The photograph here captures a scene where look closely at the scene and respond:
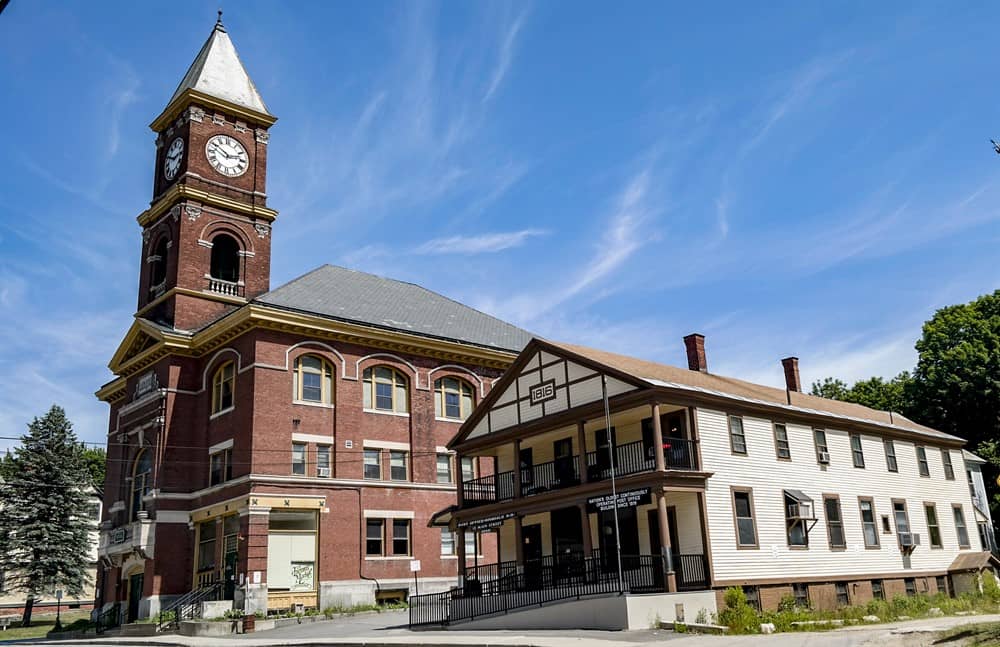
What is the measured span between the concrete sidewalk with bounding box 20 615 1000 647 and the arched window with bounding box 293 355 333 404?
12.5m

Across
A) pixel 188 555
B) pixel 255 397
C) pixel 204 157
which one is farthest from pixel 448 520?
pixel 204 157

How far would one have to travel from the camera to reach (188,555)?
39438 mm

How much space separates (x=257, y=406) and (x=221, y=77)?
830 inches

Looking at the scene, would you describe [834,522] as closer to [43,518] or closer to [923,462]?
[923,462]

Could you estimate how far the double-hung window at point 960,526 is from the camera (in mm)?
37125

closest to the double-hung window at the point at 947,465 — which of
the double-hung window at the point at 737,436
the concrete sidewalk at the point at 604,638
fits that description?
the double-hung window at the point at 737,436

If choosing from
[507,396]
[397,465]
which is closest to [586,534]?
[507,396]

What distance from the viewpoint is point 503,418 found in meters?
A: 32.5

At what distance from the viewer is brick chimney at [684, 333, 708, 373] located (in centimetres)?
3681

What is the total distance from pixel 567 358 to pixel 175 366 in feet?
69.1

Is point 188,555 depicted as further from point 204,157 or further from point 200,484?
point 204,157

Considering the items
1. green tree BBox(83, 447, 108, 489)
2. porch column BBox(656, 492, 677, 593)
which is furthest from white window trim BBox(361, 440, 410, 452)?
green tree BBox(83, 447, 108, 489)

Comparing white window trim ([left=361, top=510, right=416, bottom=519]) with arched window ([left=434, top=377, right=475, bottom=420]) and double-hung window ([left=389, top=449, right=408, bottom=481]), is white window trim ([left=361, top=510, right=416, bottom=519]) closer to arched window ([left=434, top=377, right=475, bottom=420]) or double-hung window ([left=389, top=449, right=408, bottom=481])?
A: double-hung window ([left=389, top=449, right=408, bottom=481])


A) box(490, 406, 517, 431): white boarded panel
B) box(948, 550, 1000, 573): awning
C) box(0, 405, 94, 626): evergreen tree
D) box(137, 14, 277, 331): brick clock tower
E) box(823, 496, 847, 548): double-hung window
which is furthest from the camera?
box(0, 405, 94, 626): evergreen tree
